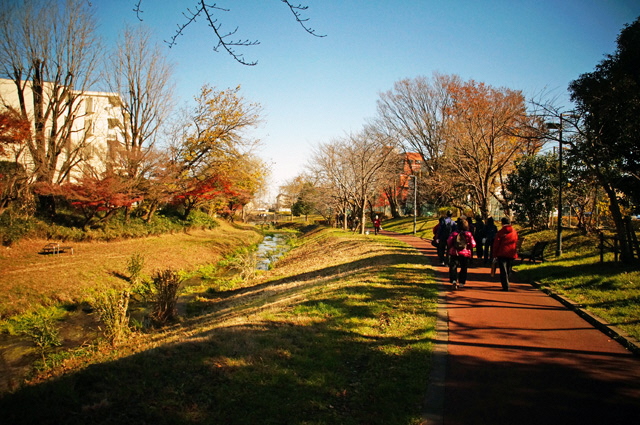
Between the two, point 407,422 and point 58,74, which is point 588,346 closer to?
point 407,422

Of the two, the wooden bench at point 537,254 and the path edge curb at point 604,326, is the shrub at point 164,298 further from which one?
the wooden bench at point 537,254

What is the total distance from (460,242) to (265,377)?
21.3 feet

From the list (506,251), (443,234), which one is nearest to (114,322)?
(506,251)

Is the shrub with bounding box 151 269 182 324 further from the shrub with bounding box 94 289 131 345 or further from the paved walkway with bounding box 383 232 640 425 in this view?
the paved walkway with bounding box 383 232 640 425

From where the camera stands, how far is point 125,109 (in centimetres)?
2439

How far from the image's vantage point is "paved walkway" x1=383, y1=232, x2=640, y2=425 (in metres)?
3.84

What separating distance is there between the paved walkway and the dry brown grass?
12.5 metres

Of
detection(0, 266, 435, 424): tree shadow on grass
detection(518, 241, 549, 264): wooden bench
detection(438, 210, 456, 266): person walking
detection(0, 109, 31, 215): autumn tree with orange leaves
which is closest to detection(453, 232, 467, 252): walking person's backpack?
detection(438, 210, 456, 266): person walking

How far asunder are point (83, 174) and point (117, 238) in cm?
398

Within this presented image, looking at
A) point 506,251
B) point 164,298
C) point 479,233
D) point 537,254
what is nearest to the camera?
point 506,251

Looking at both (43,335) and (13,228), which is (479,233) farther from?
(13,228)

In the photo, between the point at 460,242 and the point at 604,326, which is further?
the point at 460,242

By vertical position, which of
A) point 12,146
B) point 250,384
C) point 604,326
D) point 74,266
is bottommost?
point 74,266

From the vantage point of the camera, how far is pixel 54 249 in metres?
16.5
